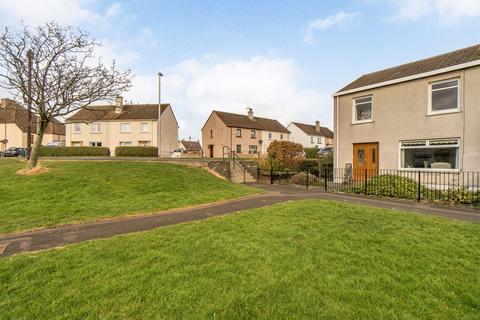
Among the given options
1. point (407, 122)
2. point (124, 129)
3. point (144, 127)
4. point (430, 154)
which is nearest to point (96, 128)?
point (124, 129)

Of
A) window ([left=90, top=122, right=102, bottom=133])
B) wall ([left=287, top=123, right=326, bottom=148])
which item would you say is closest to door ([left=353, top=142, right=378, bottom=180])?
window ([left=90, top=122, right=102, bottom=133])

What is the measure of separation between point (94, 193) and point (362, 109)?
52.6 ft

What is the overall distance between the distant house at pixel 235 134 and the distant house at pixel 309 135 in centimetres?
1073

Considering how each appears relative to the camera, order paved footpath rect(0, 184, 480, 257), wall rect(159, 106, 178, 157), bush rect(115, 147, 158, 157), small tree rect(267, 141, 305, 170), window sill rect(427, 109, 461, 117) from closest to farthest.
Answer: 1. paved footpath rect(0, 184, 480, 257)
2. window sill rect(427, 109, 461, 117)
3. small tree rect(267, 141, 305, 170)
4. bush rect(115, 147, 158, 157)
5. wall rect(159, 106, 178, 157)

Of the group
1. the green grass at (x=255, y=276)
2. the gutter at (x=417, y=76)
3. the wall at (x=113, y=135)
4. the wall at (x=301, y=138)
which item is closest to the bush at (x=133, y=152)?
the wall at (x=113, y=135)

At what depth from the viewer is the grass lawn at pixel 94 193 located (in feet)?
26.0

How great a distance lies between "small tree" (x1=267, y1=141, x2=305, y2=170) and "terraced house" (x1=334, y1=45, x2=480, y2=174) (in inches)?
134

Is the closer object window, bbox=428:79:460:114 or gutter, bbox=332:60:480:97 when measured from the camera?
gutter, bbox=332:60:480:97

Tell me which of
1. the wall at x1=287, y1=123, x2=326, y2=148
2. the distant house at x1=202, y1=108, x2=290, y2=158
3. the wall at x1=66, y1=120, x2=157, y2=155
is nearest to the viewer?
→ the wall at x1=66, y1=120, x2=157, y2=155

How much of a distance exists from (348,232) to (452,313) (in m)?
Answer: 2.75

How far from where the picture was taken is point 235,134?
47312mm

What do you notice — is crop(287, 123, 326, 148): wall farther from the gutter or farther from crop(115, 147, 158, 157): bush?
the gutter

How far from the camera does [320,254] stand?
4.73 metres

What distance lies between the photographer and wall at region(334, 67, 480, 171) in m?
12.6
